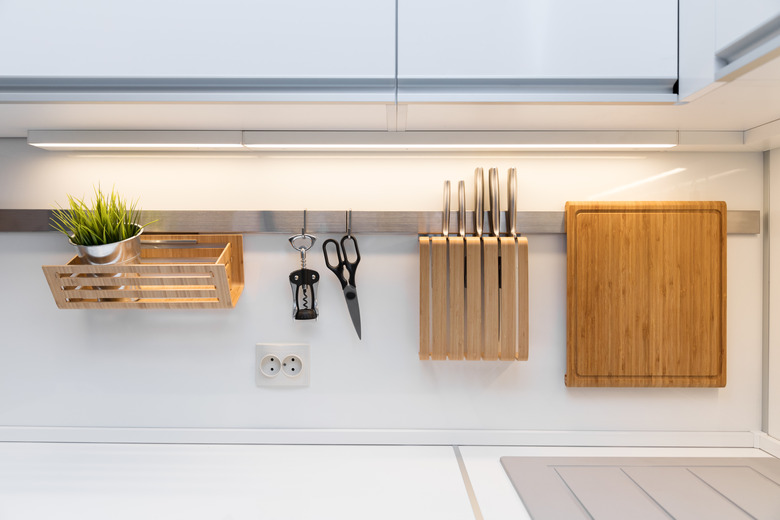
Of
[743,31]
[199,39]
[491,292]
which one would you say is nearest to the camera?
[743,31]

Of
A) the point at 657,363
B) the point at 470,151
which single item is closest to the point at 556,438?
the point at 657,363

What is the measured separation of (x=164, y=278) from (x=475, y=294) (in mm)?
613

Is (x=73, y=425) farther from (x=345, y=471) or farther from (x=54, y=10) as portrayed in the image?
(x=54, y=10)

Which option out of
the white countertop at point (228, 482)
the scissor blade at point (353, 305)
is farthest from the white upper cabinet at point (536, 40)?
the white countertop at point (228, 482)

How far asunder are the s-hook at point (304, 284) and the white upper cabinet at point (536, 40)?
430 millimetres

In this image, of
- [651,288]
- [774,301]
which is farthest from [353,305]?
[774,301]

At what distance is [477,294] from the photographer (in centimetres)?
97

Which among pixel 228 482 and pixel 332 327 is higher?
pixel 332 327

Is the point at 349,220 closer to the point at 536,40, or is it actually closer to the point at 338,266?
the point at 338,266

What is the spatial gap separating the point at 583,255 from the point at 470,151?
0.32 metres

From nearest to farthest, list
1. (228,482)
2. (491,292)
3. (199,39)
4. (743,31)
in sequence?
(743,31) < (199,39) < (228,482) < (491,292)

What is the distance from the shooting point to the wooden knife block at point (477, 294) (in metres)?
0.97

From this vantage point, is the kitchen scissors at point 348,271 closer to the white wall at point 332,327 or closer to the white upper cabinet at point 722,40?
the white wall at point 332,327

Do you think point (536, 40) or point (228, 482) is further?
point (228, 482)
